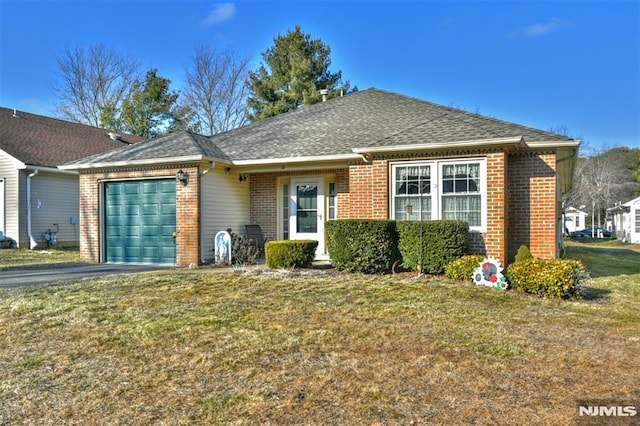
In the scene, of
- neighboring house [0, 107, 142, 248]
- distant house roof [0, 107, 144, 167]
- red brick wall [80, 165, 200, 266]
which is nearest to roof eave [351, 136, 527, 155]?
red brick wall [80, 165, 200, 266]

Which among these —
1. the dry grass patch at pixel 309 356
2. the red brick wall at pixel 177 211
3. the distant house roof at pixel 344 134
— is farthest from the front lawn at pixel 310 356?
the distant house roof at pixel 344 134

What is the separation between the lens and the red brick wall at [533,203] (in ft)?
32.3

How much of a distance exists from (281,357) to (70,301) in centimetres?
410

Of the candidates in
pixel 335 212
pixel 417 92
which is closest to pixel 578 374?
pixel 335 212

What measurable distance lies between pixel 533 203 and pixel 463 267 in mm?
2822

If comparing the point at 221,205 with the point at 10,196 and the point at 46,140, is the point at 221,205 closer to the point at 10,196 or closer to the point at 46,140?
the point at 10,196

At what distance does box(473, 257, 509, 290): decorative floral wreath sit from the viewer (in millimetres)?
7820

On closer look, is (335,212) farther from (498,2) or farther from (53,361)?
(53,361)

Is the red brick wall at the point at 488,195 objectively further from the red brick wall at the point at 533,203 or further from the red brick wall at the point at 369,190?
the red brick wall at the point at 533,203

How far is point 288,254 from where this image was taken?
31.8 feet

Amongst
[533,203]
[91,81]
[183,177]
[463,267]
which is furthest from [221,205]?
[91,81]

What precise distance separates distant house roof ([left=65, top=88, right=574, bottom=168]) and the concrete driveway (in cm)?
258

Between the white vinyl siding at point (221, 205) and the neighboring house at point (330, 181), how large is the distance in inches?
1.4

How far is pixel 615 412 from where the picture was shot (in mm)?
3221
